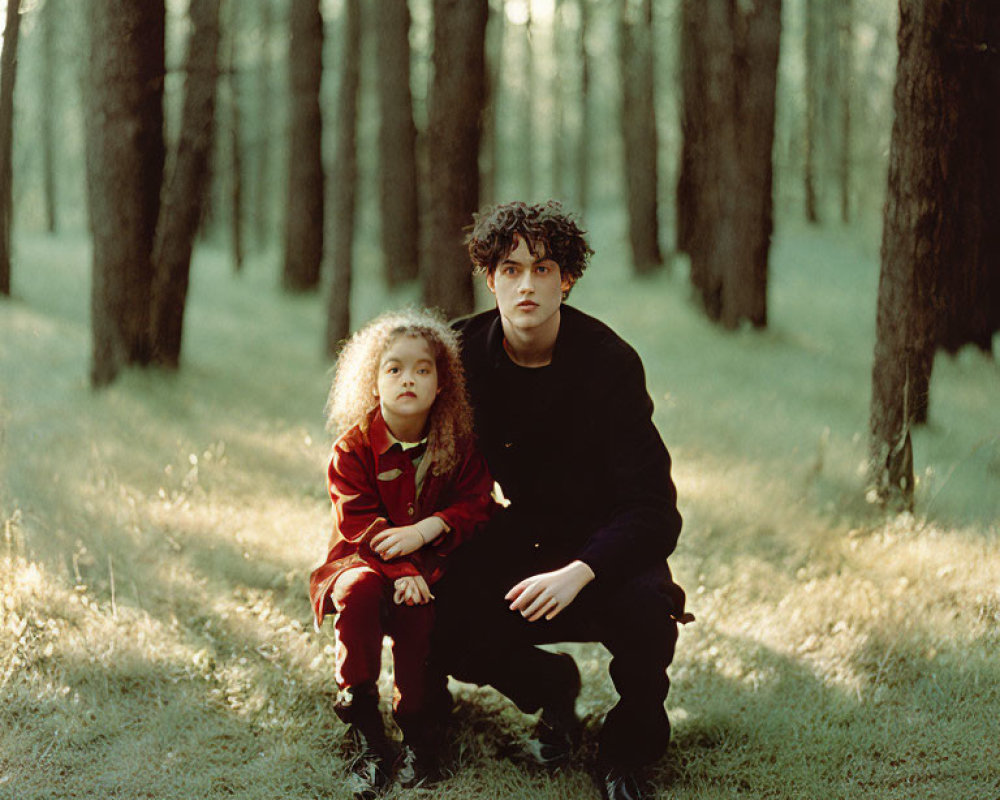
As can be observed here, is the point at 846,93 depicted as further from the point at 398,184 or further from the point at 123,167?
the point at 123,167

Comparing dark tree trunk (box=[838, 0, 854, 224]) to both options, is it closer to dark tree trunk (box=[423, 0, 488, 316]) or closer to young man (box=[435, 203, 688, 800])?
dark tree trunk (box=[423, 0, 488, 316])

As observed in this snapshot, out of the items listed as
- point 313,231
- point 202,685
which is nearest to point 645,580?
point 202,685

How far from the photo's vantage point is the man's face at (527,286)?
10.6 feet

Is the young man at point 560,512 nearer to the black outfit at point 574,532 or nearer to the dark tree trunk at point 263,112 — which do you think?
the black outfit at point 574,532

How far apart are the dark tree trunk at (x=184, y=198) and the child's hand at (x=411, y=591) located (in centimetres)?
560

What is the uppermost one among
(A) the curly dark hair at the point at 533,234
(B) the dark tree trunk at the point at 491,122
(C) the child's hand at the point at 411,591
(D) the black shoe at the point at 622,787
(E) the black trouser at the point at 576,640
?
(B) the dark tree trunk at the point at 491,122

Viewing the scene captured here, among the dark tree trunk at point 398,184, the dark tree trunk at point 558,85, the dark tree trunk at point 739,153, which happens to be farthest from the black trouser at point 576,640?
the dark tree trunk at point 558,85

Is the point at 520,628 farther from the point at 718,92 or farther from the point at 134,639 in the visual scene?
the point at 718,92

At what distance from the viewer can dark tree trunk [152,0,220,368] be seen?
784 cm

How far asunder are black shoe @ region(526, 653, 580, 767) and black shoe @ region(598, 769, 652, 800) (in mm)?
271

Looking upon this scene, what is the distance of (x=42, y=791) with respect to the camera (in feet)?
10.3

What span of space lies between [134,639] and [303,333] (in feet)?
27.4

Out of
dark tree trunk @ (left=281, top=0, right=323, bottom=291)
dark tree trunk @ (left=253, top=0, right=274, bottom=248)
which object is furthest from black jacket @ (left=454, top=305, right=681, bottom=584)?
dark tree trunk @ (left=253, top=0, right=274, bottom=248)

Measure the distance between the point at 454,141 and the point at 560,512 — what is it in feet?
15.3
